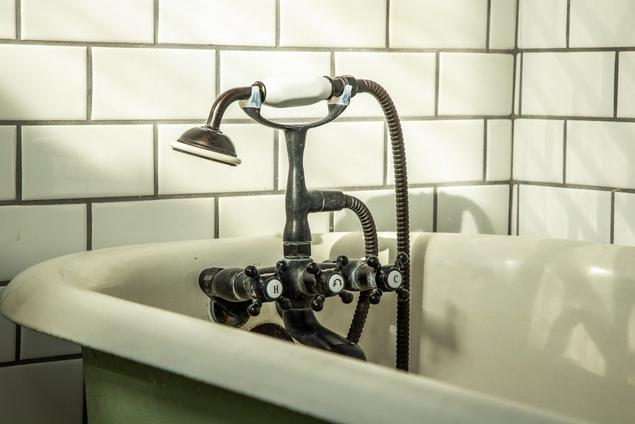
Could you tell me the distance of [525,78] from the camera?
5.71 ft

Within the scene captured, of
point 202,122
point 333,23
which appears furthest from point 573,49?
point 202,122

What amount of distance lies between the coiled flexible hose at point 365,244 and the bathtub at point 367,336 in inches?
1.8

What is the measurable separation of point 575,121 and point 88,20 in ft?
2.56

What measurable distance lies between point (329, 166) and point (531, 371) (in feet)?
1.52

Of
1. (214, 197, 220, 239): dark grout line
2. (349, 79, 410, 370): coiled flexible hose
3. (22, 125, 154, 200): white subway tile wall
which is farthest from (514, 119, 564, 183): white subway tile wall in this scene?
(22, 125, 154, 200): white subway tile wall

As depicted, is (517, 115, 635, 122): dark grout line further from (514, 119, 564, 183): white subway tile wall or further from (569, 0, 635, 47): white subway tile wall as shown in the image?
(569, 0, 635, 47): white subway tile wall

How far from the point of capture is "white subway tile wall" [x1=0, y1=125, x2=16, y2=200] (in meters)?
1.31

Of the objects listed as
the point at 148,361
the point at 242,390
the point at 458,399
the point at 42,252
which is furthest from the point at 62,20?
the point at 458,399

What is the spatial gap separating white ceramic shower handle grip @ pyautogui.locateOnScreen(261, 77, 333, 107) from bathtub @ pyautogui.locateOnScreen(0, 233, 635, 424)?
9.5 inches

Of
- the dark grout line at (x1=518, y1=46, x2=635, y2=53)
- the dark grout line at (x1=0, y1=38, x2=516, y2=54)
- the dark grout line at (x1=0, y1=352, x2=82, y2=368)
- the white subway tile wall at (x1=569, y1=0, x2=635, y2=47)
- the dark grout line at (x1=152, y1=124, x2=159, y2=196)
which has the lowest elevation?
the dark grout line at (x1=0, y1=352, x2=82, y2=368)

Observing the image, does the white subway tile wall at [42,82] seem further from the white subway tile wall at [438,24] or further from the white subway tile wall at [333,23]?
the white subway tile wall at [438,24]

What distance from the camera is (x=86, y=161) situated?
4.49ft

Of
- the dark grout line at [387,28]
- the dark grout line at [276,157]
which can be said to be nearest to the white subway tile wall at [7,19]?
the dark grout line at [276,157]

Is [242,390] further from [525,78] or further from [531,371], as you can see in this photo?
[525,78]
